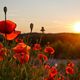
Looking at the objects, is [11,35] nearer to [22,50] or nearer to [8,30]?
[8,30]

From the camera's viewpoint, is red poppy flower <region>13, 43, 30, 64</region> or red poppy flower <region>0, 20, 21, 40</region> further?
red poppy flower <region>13, 43, 30, 64</region>

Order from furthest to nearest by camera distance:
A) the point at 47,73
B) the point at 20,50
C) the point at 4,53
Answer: the point at 47,73 → the point at 4,53 → the point at 20,50

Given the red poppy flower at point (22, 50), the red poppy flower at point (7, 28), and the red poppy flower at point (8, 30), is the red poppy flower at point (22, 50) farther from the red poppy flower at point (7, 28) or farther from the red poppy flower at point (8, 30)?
the red poppy flower at point (7, 28)

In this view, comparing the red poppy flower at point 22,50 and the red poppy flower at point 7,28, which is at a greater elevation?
the red poppy flower at point 7,28

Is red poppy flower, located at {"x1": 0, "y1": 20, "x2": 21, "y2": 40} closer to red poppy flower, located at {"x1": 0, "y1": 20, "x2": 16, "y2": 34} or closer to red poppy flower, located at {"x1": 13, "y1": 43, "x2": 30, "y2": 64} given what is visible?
red poppy flower, located at {"x1": 0, "y1": 20, "x2": 16, "y2": 34}

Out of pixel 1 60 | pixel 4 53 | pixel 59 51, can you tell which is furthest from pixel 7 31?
pixel 59 51

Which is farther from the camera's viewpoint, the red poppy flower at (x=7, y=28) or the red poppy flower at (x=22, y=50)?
the red poppy flower at (x=22, y=50)

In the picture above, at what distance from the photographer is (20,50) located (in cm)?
424

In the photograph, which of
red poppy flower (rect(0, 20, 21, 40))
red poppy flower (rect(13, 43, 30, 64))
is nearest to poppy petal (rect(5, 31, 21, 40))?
red poppy flower (rect(0, 20, 21, 40))

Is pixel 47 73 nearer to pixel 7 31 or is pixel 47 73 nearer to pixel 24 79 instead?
pixel 24 79

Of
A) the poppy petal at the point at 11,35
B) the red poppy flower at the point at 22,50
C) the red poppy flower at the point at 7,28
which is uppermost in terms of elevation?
the red poppy flower at the point at 7,28

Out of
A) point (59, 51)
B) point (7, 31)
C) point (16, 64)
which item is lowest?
point (59, 51)

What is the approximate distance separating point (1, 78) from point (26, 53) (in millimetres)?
464

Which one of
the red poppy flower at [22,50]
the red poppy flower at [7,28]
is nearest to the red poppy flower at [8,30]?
the red poppy flower at [7,28]
